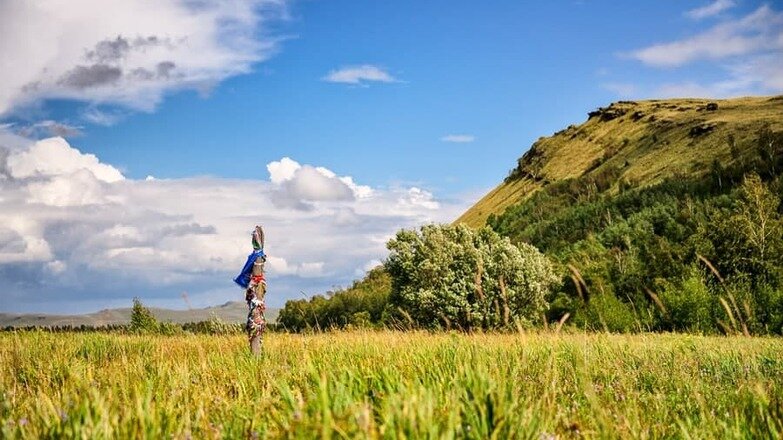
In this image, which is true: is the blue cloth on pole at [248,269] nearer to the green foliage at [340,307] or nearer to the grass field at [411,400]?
the grass field at [411,400]

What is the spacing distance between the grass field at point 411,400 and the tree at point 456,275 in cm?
3972

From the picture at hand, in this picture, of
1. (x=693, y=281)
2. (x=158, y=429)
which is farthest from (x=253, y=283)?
(x=693, y=281)

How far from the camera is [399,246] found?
179 feet

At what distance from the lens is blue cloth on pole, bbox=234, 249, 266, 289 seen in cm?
1269

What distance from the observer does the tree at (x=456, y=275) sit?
50656 mm

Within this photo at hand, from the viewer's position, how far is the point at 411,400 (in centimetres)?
281

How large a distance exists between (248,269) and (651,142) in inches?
5840

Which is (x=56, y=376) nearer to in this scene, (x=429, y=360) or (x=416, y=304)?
(x=429, y=360)

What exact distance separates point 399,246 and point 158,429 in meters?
51.6

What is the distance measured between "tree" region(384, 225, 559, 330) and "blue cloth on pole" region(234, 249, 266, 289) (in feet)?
122

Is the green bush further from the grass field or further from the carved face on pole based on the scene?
the carved face on pole

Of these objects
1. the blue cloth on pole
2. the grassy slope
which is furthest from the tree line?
the grassy slope

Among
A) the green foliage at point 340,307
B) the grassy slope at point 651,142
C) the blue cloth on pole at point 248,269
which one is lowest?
the green foliage at point 340,307

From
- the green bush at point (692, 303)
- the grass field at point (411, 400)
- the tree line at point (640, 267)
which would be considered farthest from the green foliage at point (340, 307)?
the grass field at point (411, 400)
